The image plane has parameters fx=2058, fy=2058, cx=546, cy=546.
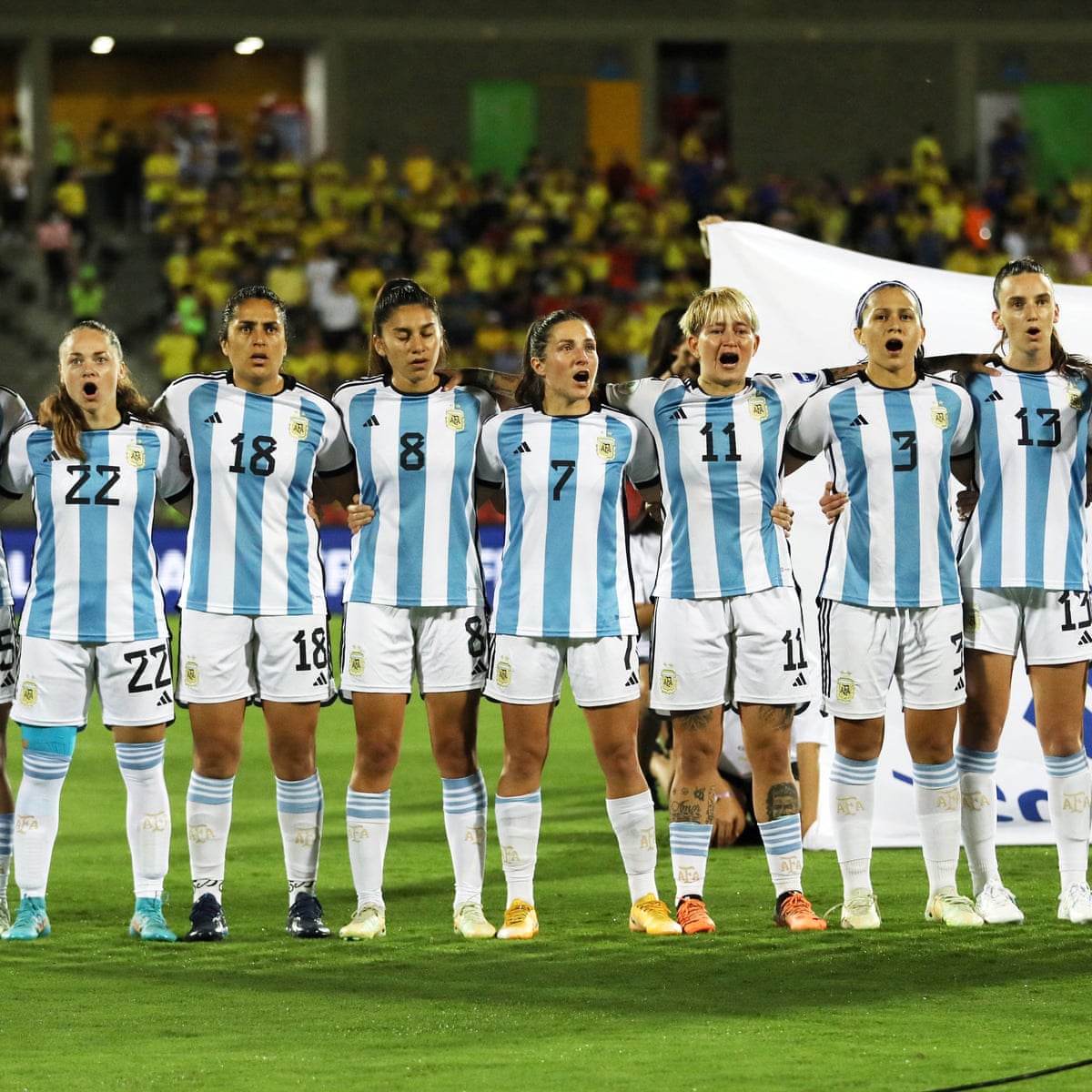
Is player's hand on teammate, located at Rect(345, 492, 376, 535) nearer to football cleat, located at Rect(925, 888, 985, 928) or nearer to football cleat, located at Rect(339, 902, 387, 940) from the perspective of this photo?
football cleat, located at Rect(339, 902, 387, 940)

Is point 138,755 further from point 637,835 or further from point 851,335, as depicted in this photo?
point 851,335

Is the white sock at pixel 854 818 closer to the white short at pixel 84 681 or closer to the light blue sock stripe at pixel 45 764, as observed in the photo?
the white short at pixel 84 681

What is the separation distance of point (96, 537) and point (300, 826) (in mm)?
1017

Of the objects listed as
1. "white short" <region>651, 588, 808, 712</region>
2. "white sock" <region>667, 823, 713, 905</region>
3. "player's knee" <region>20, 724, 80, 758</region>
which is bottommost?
"white sock" <region>667, 823, 713, 905</region>

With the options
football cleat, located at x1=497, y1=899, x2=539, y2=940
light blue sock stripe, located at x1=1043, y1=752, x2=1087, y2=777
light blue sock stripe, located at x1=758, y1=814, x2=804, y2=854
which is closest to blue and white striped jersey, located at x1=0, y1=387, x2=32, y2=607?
football cleat, located at x1=497, y1=899, x2=539, y2=940

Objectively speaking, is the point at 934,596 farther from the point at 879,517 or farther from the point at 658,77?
the point at 658,77

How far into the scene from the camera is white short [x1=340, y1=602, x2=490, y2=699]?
19.2 feet

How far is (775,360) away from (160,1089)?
13.3ft

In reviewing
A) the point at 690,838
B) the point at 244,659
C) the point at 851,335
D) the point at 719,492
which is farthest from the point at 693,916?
the point at 851,335

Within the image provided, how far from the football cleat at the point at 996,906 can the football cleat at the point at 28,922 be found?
2.77 metres

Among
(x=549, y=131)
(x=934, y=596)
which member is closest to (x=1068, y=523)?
(x=934, y=596)

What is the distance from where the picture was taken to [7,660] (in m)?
5.99

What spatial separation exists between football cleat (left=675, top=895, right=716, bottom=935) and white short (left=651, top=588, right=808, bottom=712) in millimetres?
566

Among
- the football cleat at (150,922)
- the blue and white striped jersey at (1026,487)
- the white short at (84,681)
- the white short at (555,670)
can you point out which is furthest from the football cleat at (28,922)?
the blue and white striped jersey at (1026,487)
